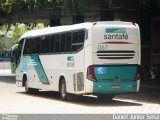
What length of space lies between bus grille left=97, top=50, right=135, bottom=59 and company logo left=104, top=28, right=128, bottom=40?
0.56m

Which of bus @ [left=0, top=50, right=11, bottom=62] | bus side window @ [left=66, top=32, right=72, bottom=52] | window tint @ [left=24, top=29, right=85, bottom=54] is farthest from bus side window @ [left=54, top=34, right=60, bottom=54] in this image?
bus @ [left=0, top=50, right=11, bottom=62]

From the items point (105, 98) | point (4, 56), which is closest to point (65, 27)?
point (105, 98)

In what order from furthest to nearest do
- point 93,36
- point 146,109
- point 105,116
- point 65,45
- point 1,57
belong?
point 1,57 < point 65,45 < point 93,36 < point 146,109 < point 105,116

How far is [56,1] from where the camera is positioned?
31156 mm

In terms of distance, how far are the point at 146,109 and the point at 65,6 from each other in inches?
444

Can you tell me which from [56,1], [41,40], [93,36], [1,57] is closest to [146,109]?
[93,36]

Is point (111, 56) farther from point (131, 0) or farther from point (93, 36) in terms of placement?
point (131, 0)

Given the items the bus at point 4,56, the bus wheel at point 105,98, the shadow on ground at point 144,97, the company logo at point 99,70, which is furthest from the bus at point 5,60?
the company logo at point 99,70

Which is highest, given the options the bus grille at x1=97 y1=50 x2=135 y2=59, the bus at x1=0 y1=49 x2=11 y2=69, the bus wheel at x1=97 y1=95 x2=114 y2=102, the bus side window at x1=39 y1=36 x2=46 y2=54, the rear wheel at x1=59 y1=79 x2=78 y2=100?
the bus side window at x1=39 y1=36 x2=46 y2=54

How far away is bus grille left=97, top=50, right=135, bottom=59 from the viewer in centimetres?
2128

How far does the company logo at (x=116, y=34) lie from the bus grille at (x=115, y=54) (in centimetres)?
56

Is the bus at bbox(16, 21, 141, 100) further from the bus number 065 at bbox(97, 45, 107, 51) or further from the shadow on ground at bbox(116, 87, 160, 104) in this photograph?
the shadow on ground at bbox(116, 87, 160, 104)

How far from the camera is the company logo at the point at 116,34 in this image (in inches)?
841

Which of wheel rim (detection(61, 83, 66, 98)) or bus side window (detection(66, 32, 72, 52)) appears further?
wheel rim (detection(61, 83, 66, 98))
